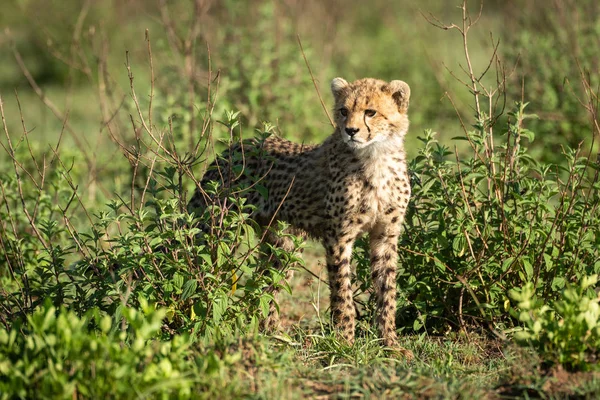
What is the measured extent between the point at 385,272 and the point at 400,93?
35.1 inches

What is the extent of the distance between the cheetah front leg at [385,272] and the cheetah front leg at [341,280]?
0.14m

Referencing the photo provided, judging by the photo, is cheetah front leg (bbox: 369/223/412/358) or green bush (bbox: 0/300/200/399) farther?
cheetah front leg (bbox: 369/223/412/358)

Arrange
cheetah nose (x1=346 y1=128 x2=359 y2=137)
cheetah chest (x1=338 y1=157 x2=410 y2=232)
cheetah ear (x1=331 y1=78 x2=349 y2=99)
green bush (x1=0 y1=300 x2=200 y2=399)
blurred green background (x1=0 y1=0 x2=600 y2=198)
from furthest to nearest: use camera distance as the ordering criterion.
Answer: blurred green background (x1=0 y1=0 x2=600 y2=198)
cheetah ear (x1=331 y1=78 x2=349 y2=99)
cheetah chest (x1=338 y1=157 x2=410 y2=232)
cheetah nose (x1=346 y1=128 x2=359 y2=137)
green bush (x1=0 y1=300 x2=200 y2=399)

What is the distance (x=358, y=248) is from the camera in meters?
4.42

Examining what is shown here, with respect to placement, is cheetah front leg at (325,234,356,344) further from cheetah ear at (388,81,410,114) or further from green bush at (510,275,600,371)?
green bush at (510,275,600,371)

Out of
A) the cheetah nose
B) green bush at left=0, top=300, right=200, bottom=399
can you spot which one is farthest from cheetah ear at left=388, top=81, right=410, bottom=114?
green bush at left=0, top=300, right=200, bottom=399

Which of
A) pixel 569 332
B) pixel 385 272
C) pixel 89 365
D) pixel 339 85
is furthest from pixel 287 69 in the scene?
pixel 89 365

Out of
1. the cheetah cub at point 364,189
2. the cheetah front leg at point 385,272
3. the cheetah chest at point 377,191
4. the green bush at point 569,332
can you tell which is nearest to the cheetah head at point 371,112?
the cheetah cub at point 364,189

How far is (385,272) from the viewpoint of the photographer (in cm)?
408

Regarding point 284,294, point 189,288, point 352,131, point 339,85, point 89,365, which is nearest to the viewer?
point 89,365

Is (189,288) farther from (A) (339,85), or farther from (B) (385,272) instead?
(A) (339,85)

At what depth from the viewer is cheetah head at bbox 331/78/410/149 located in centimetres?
388

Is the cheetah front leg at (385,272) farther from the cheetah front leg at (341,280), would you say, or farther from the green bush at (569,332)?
the green bush at (569,332)

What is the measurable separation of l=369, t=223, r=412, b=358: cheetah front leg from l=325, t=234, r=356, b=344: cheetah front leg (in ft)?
0.45
